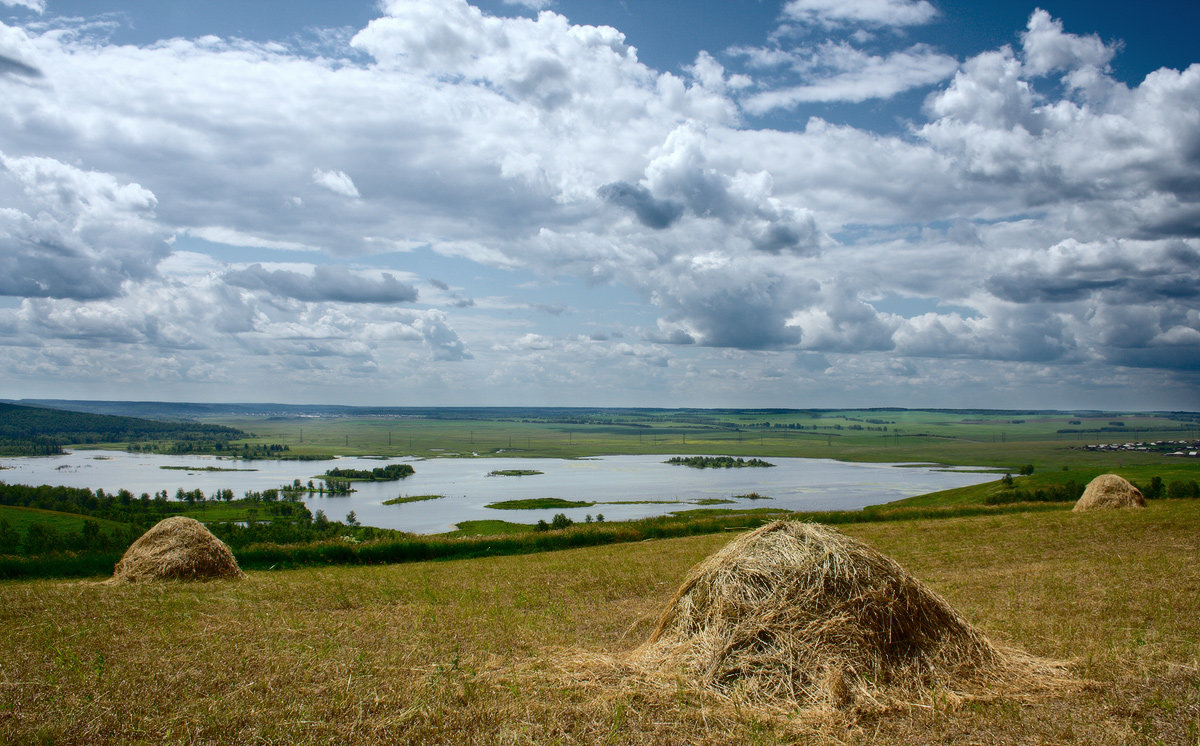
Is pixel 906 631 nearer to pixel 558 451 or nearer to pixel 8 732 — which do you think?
pixel 8 732

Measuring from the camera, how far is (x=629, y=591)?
1436cm

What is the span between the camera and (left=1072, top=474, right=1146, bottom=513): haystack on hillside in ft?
94.7

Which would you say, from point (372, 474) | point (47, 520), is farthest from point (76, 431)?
point (47, 520)

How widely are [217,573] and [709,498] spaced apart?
5400 centimetres

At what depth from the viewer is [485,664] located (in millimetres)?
8156

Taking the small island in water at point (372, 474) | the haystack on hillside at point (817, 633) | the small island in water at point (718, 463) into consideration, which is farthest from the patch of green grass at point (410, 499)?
the haystack on hillside at point (817, 633)

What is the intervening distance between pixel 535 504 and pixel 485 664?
54785mm

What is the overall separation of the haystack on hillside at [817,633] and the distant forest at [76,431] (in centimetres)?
17171

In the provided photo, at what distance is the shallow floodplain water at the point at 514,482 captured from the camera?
59844 mm

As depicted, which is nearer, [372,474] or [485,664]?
[485,664]

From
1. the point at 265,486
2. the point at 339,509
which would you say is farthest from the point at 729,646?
the point at 265,486

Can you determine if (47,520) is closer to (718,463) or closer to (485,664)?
(485,664)

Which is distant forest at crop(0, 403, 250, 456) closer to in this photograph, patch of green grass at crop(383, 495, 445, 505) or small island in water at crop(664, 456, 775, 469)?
patch of green grass at crop(383, 495, 445, 505)

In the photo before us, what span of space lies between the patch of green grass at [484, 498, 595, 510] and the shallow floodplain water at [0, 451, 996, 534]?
1.27 m
